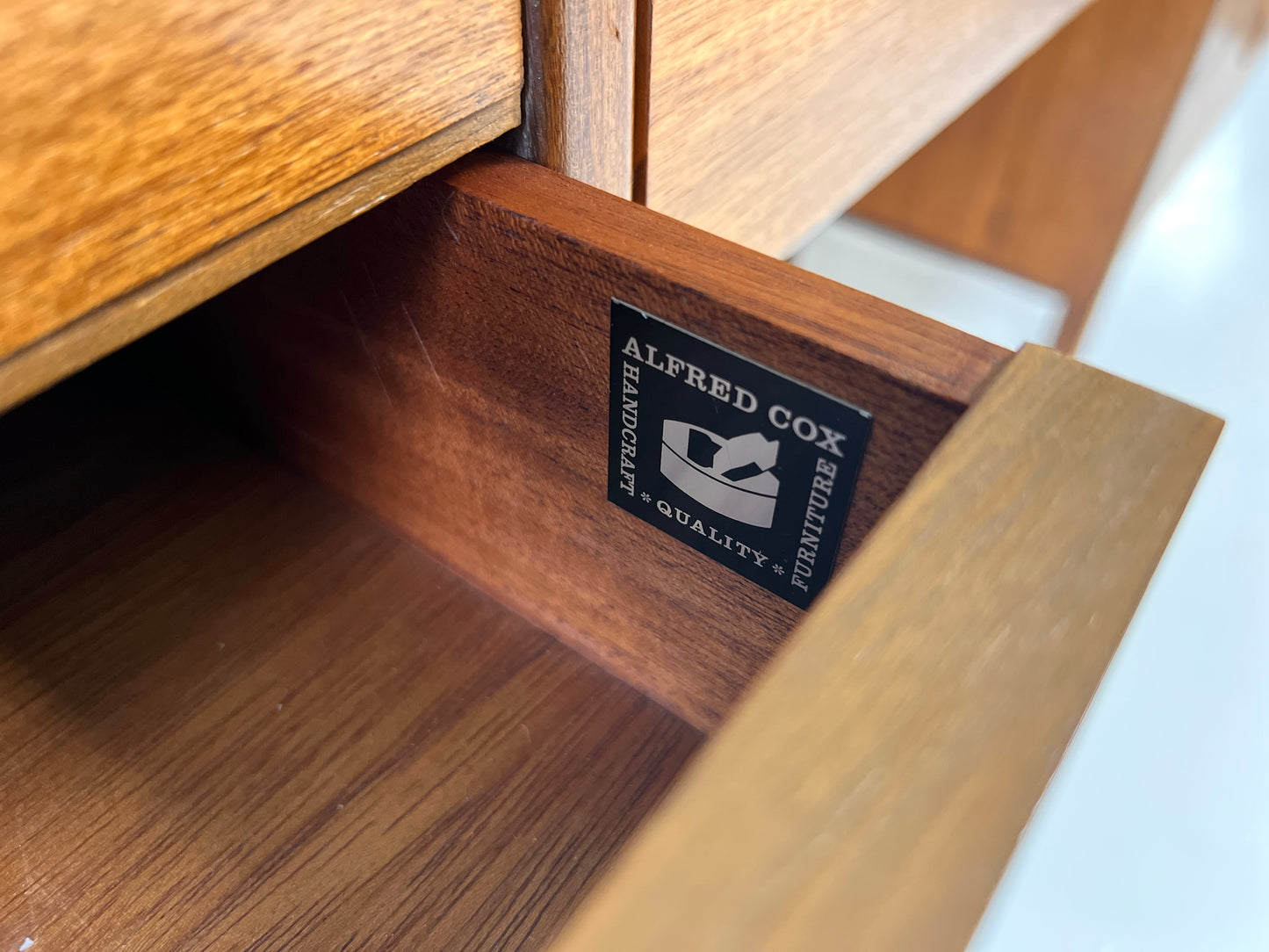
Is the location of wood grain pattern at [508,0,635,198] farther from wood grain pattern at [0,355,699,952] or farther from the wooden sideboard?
wood grain pattern at [0,355,699,952]

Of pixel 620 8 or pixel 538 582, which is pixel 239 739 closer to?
pixel 538 582

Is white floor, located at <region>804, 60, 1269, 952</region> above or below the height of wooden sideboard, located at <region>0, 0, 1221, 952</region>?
below

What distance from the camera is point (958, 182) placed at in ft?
4.04

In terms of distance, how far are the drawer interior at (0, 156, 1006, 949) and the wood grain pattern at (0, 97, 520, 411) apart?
0.02m

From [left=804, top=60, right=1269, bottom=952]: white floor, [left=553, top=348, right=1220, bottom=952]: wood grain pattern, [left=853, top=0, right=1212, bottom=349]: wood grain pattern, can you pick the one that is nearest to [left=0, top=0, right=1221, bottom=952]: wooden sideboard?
[left=553, top=348, right=1220, bottom=952]: wood grain pattern

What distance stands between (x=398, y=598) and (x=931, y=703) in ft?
1.10

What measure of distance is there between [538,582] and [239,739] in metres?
0.14

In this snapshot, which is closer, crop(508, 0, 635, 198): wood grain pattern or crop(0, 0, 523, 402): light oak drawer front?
crop(0, 0, 523, 402): light oak drawer front

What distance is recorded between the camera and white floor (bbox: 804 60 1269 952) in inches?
26.7

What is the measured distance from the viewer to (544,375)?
329 mm

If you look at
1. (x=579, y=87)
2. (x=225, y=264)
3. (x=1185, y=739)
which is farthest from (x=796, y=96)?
(x=1185, y=739)

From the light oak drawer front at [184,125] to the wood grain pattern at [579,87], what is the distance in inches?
0.8

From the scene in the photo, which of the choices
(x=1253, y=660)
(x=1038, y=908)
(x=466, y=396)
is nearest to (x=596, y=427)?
(x=466, y=396)

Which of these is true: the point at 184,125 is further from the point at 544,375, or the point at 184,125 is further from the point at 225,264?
A: the point at 544,375
